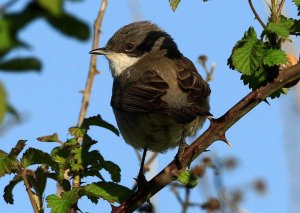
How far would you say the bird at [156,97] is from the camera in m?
4.27

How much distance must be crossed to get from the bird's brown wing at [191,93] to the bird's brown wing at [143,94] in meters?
0.17

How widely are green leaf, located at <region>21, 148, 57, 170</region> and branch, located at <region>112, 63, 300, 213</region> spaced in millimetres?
378

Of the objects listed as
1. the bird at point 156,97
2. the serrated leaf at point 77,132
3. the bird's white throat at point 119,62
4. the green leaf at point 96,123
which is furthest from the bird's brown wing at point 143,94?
the serrated leaf at point 77,132

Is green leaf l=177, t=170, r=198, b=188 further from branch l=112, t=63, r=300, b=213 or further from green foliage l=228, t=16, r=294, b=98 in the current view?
green foliage l=228, t=16, r=294, b=98

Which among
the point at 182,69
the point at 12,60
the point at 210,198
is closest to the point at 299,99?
the point at 182,69

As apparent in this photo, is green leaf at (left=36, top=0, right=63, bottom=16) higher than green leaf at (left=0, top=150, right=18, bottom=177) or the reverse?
the reverse

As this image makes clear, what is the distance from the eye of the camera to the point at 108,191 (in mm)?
2561

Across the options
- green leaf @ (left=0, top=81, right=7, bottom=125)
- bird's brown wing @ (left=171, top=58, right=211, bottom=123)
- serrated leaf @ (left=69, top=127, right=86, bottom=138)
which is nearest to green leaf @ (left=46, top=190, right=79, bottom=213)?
serrated leaf @ (left=69, top=127, right=86, bottom=138)

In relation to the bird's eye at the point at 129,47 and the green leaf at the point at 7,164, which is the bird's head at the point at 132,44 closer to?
the bird's eye at the point at 129,47

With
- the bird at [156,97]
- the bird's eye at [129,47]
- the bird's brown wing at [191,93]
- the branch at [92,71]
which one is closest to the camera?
the branch at [92,71]

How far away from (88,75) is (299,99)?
159 cm

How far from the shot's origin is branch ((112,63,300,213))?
7.43 feet

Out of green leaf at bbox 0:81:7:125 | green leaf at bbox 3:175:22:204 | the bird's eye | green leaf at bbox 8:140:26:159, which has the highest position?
the bird's eye

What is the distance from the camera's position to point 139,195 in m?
2.52
